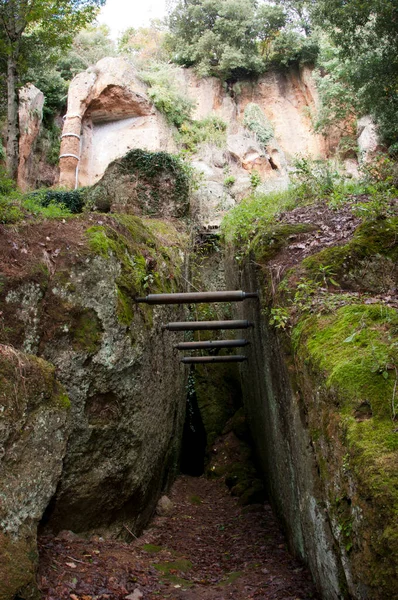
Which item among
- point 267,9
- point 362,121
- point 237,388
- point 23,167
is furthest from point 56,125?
point 237,388

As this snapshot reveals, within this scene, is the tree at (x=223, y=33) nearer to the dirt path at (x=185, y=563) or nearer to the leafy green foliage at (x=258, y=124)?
the leafy green foliage at (x=258, y=124)

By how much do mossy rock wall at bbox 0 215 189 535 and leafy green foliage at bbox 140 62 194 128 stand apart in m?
16.2

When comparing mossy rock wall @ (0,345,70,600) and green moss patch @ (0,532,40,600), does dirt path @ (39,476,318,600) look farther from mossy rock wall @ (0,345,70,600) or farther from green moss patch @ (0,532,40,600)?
mossy rock wall @ (0,345,70,600)

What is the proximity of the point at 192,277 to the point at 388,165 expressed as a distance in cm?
518

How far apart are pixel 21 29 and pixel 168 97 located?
1066 cm

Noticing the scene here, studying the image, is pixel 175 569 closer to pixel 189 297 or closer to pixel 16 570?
pixel 16 570

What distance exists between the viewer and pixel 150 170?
11820 mm

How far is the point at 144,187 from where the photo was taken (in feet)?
38.0

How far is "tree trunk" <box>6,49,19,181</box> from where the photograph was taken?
Result: 34.2 feet

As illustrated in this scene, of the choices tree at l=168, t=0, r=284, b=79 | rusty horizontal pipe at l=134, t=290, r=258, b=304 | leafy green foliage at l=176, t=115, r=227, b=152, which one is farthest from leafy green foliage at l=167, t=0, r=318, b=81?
rusty horizontal pipe at l=134, t=290, r=258, b=304

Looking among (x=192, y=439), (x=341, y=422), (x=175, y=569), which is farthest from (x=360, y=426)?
(x=192, y=439)

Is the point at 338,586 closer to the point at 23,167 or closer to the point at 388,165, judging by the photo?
the point at 388,165

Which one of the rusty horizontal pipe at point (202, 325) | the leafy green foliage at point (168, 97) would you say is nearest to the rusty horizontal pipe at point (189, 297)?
the rusty horizontal pipe at point (202, 325)

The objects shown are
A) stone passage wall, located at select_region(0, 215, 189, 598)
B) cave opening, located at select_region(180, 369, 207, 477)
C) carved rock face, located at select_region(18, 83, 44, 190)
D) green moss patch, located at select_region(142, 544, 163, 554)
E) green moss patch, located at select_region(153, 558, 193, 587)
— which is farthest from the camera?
carved rock face, located at select_region(18, 83, 44, 190)
